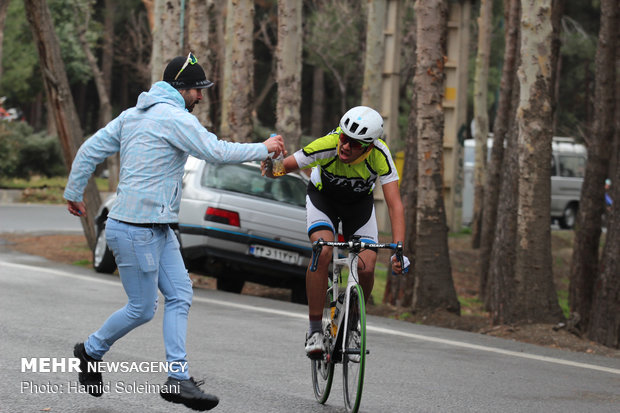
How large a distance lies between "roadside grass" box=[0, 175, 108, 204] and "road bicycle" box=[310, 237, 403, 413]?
28219mm

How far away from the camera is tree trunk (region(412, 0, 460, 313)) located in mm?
14094

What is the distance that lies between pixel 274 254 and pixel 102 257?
2.86 meters

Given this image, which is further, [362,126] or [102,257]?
[102,257]

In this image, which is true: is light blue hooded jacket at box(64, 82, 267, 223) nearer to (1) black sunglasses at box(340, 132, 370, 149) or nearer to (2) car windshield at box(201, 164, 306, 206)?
(1) black sunglasses at box(340, 132, 370, 149)

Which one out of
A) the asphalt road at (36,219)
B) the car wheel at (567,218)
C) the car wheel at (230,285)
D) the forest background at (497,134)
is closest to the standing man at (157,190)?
the forest background at (497,134)

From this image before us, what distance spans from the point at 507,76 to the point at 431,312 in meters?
9.00

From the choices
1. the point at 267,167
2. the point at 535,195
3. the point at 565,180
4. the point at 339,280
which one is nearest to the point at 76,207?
the point at 267,167

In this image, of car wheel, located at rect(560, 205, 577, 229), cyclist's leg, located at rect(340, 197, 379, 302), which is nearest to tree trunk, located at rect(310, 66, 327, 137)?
car wheel, located at rect(560, 205, 577, 229)

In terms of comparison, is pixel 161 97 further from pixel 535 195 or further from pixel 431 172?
pixel 431 172

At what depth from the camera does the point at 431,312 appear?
13.8 metres

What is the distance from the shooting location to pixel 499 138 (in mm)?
22500

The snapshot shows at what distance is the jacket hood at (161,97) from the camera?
6.43 metres

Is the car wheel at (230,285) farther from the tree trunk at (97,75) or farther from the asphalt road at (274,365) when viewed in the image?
the tree trunk at (97,75)

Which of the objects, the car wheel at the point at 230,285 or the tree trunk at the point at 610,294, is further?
the car wheel at the point at 230,285
